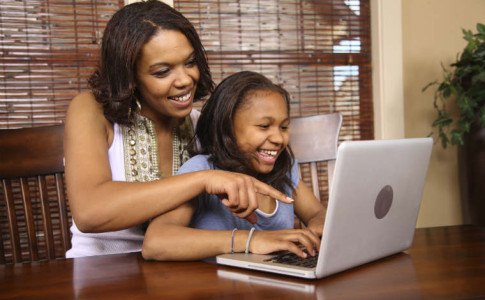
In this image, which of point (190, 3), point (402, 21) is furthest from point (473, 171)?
point (190, 3)

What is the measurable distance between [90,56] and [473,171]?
172 cm

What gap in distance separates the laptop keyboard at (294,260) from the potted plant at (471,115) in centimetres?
174

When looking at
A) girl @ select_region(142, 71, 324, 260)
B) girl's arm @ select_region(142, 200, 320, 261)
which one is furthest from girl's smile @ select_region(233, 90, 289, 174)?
girl's arm @ select_region(142, 200, 320, 261)

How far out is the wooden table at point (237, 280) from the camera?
841 mm

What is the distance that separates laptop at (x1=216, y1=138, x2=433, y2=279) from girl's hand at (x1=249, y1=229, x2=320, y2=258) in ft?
0.08

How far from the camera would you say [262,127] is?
4.62 ft

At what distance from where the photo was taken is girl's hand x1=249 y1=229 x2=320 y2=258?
1031 millimetres

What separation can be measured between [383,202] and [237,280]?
0.27 m

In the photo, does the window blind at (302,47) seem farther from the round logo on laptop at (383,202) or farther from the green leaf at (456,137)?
the round logo on laptop at (383,202)

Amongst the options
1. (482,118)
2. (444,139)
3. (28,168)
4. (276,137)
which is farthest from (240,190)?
(444,139)

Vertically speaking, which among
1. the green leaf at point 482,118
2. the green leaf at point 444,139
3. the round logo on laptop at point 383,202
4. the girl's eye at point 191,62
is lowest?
the green leaf at point 444,139

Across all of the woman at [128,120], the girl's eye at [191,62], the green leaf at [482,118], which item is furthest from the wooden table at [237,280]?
the green leaf at [482,118]

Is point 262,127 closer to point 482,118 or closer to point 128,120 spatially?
point 128,120

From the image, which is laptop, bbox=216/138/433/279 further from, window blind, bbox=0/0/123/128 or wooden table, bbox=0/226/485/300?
window blind, bbox=0/0/123/128
